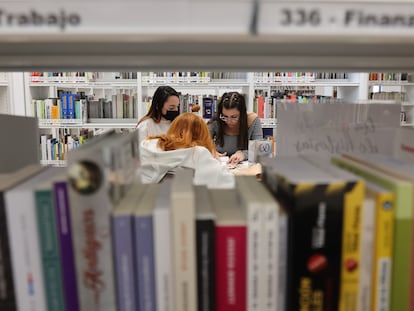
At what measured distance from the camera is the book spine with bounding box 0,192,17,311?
2.19 ft

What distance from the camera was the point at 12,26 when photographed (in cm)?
63

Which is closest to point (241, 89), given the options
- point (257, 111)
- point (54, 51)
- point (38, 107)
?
point (257, 111)

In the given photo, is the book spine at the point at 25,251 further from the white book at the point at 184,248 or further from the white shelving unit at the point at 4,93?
the white shelving unit at the point at 4,93

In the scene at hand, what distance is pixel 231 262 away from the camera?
66cm

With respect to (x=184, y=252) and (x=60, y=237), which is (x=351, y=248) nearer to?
(x=184, y=252)

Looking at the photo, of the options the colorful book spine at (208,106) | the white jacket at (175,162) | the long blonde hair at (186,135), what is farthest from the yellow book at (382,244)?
the colorful book spine at (208,106)

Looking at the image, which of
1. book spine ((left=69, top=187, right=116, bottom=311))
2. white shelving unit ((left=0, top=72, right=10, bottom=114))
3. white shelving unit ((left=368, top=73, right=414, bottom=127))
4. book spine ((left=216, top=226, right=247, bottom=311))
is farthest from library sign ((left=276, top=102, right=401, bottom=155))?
white shelving unit ((left=368, top=73, right=414, bottom=127))

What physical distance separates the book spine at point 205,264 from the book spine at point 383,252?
0.29 m

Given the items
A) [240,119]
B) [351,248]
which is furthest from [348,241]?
[240,119]

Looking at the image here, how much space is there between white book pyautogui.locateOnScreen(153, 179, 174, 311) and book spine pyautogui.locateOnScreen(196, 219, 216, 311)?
0.05 metres

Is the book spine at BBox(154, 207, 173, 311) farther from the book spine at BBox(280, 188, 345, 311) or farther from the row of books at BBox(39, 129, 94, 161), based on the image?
the row of books at BBox(39, 129, 94, 161)

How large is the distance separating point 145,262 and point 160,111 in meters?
3.13

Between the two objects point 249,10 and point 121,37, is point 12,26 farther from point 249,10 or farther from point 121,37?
point 249,10

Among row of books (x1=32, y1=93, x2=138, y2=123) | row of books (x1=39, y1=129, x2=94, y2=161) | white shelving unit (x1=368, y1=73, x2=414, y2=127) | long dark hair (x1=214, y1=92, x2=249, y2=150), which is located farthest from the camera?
white shelving unit (x1=368, y1=73, x2=414, y2=127)
